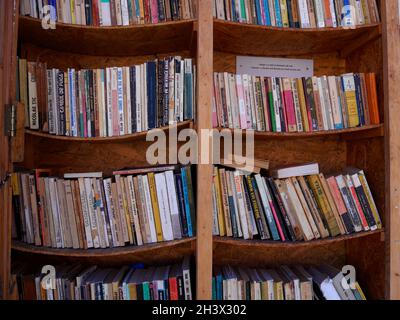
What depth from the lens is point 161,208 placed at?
1.35m

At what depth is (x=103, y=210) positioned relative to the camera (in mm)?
1364

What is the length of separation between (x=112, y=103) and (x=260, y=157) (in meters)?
0.80

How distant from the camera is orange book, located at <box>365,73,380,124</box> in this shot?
1435 mm

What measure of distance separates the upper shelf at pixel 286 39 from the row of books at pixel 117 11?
17 cm

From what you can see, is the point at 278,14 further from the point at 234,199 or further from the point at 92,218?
the point at 92,218

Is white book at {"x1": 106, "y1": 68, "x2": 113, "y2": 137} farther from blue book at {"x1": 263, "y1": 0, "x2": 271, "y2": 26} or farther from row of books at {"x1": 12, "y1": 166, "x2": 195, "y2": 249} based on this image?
blue book at {"x1": 263, "y1": 0, "x2": 271, "y2": 26}

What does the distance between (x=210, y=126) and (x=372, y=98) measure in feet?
2.44

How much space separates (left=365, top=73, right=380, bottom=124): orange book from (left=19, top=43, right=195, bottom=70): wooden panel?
825mm

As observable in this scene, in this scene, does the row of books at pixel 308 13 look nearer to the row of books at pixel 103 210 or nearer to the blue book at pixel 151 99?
the blue book at pixel 151 99

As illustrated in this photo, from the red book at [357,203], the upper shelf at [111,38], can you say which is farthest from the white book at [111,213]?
the red book at [357,203]

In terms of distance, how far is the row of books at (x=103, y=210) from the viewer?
4.44 ft

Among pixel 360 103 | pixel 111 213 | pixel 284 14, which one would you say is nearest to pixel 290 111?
pixel 360 103

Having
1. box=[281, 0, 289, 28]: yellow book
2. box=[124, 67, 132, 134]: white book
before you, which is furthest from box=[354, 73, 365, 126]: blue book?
box=[124, 67, 132, 134]: white book

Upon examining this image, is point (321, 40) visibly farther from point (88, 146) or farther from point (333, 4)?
point (88, 146)
